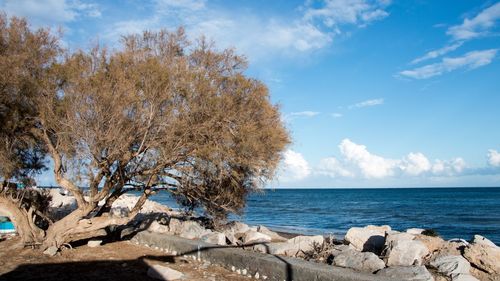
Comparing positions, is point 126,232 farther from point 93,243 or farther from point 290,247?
point 290,247

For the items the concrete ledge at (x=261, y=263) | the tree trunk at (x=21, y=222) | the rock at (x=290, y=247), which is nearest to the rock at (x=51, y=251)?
the tree trunk at (x=21, y=222)

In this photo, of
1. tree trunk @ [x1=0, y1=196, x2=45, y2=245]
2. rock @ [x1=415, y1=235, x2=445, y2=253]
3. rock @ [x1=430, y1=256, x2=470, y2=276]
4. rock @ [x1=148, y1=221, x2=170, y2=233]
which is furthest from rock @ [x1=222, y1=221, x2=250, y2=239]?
rock @ [x1=430, y1=256, x2=470, y2=276]

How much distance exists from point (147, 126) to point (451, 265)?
7222 millimetres

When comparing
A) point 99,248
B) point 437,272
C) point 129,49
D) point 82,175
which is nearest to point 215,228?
point 99,248

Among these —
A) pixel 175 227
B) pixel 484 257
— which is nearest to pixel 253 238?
pixel 175 227

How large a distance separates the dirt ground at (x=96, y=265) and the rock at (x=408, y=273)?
8.48 ft

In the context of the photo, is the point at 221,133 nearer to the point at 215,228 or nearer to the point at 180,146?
the point at 180,146

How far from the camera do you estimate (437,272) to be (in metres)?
8.38

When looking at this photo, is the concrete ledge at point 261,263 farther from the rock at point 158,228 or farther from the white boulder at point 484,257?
the white boulder at point 484,257

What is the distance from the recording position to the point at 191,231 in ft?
40.9

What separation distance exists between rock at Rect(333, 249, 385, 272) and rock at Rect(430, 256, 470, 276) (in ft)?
3.96

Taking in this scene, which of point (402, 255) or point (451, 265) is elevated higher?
point (402, 255)

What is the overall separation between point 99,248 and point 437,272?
27.5ft

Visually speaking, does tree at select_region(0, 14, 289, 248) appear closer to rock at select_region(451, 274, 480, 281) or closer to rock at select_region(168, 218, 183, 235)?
rock at select_region(168, 218, 183, 235)
